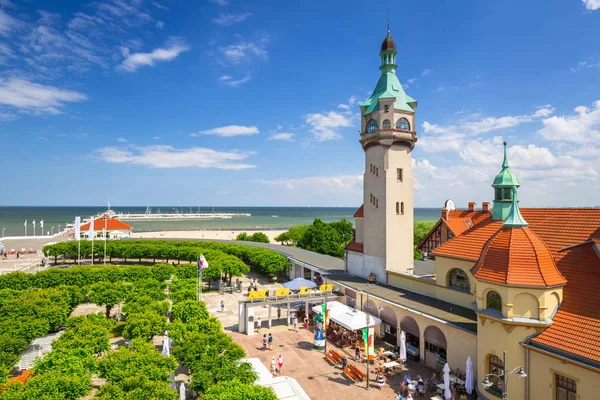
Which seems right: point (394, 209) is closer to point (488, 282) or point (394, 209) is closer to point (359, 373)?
point (488, 282)

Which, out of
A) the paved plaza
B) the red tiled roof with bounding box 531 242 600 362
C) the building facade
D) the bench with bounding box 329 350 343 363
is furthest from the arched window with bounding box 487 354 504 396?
the bench with bounding box 329 350 343 363

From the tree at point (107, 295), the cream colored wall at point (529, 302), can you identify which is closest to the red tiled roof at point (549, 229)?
the cream colored wall at point (529, 302)

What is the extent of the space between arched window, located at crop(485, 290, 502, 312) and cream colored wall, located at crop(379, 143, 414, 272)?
15.9 meters

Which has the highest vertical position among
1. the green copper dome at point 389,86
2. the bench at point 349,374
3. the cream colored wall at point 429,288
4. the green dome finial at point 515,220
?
the green copper dome at point 389,86

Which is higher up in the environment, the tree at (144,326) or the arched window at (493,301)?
the arched window at (493,301)

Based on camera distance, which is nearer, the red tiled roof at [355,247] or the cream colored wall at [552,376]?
the cream colored wall at [552,376]

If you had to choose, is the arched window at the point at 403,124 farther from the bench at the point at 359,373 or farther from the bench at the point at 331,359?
the bench at the point at 359,373

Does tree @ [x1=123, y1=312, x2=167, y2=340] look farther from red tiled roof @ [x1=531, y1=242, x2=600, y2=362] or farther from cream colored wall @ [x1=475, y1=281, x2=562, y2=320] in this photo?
red tiled roof @ [x1=531, y1=242, x2=600, y2=362]

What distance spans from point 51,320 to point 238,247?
34.7 metres

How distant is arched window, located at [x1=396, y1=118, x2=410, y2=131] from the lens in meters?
37.8

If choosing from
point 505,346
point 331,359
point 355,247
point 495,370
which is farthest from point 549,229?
point 355,247

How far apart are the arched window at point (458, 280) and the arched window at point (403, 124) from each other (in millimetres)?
16098

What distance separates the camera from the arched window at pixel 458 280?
28.4 meters

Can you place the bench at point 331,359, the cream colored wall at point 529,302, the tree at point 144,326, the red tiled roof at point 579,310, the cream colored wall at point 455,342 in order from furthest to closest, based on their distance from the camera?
the bench at point 331,359 < the tree at point 144,326 < the cream colored wall at point 455,342 < the cream colored wall at point 529,302 < the red tiled roof at point 579,310
